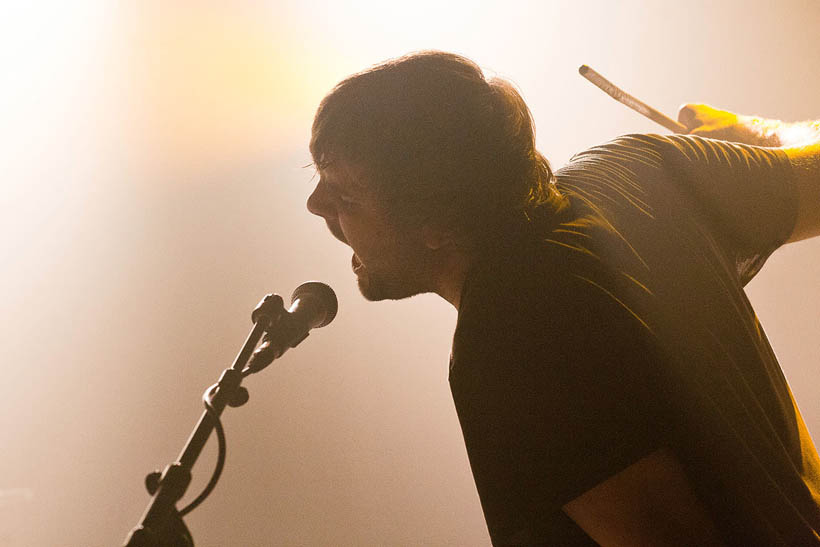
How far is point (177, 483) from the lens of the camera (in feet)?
2.55

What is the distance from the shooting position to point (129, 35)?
2680 millimetres

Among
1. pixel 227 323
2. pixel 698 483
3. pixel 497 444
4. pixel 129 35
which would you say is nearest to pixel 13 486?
pixel 227 323

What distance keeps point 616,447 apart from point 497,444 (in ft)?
0.44

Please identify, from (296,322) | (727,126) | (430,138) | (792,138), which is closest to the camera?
(296,322)

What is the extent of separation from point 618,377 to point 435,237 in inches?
18.0

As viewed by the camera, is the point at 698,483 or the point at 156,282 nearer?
the point at 698,483

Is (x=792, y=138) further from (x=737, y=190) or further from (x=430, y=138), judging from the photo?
(x=430, y=138)

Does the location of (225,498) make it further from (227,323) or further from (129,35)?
(129,35)

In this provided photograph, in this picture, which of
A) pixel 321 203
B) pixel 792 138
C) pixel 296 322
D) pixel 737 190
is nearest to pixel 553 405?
pixel 296 322

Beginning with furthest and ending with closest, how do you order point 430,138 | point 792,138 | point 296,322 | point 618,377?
point 792,138, point 430,138, point 296,322, point 618,377

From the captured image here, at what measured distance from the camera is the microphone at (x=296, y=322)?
2.94ft

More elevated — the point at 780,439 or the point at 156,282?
the point at 780,439

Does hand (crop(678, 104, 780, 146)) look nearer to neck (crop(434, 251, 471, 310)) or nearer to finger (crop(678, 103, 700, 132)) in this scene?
finger (crop(678, 103, 700, 132))

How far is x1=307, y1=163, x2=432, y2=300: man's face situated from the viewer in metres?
1.13
